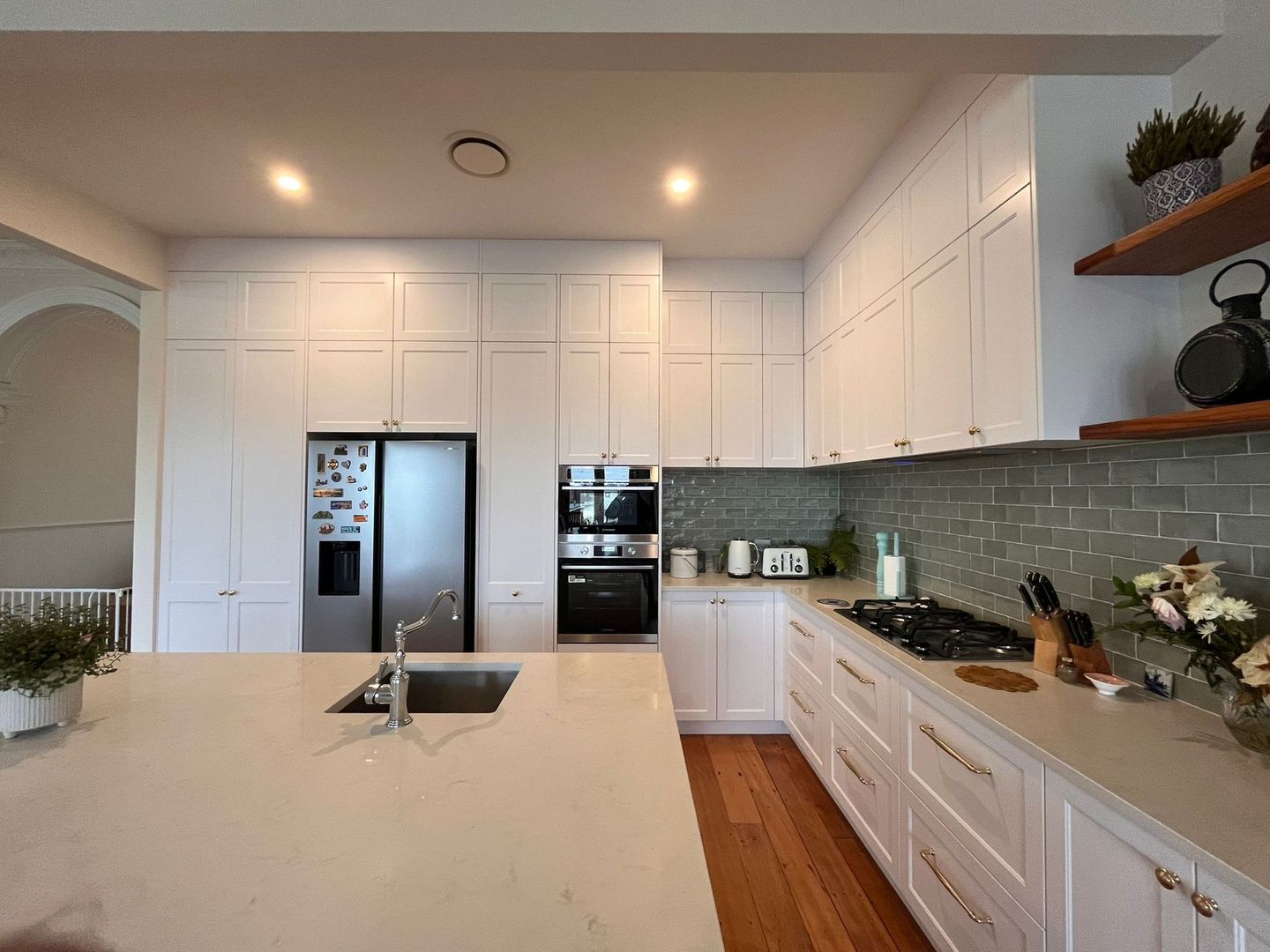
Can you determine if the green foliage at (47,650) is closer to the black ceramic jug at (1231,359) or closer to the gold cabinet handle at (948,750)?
the gold cabinet handle at (948,750)

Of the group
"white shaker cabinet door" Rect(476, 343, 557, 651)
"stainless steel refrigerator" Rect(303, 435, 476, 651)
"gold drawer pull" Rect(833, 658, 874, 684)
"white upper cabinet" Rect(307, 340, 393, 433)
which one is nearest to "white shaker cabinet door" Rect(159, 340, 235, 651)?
"stainless steel refrigerator" Rect(303, 435, 476, 651)

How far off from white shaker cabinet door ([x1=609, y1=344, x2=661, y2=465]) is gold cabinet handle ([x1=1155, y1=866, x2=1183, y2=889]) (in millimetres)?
2424

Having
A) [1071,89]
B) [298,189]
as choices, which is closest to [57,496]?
[298,189]

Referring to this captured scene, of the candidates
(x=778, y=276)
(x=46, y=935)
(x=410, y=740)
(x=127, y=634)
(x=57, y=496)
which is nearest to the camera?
(x=46, y=935)

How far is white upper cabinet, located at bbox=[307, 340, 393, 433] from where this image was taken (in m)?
3.05

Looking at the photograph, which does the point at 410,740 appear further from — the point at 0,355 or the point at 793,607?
the point at 0,355

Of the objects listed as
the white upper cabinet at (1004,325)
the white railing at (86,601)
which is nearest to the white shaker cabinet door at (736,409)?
the white upper cabinet at (1004,325)

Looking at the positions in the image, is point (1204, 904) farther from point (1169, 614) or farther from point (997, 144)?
point (997, 144)

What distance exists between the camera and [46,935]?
27.0 inches

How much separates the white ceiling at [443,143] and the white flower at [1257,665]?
1.86m

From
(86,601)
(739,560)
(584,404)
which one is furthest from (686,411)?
(86,601)

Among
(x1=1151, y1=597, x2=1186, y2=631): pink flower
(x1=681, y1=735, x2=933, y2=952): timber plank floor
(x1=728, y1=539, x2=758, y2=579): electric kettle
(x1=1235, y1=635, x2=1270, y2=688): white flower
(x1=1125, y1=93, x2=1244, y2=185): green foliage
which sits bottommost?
(x1=681, y1=735, x2=933, y2=952): timber plank floor

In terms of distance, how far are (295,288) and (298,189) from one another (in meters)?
0.68

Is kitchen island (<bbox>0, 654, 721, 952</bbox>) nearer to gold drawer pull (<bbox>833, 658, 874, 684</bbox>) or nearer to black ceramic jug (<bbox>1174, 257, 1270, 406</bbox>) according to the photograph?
gold drawer pull (<bbox>833, 658, 874, 684</bbox>)
